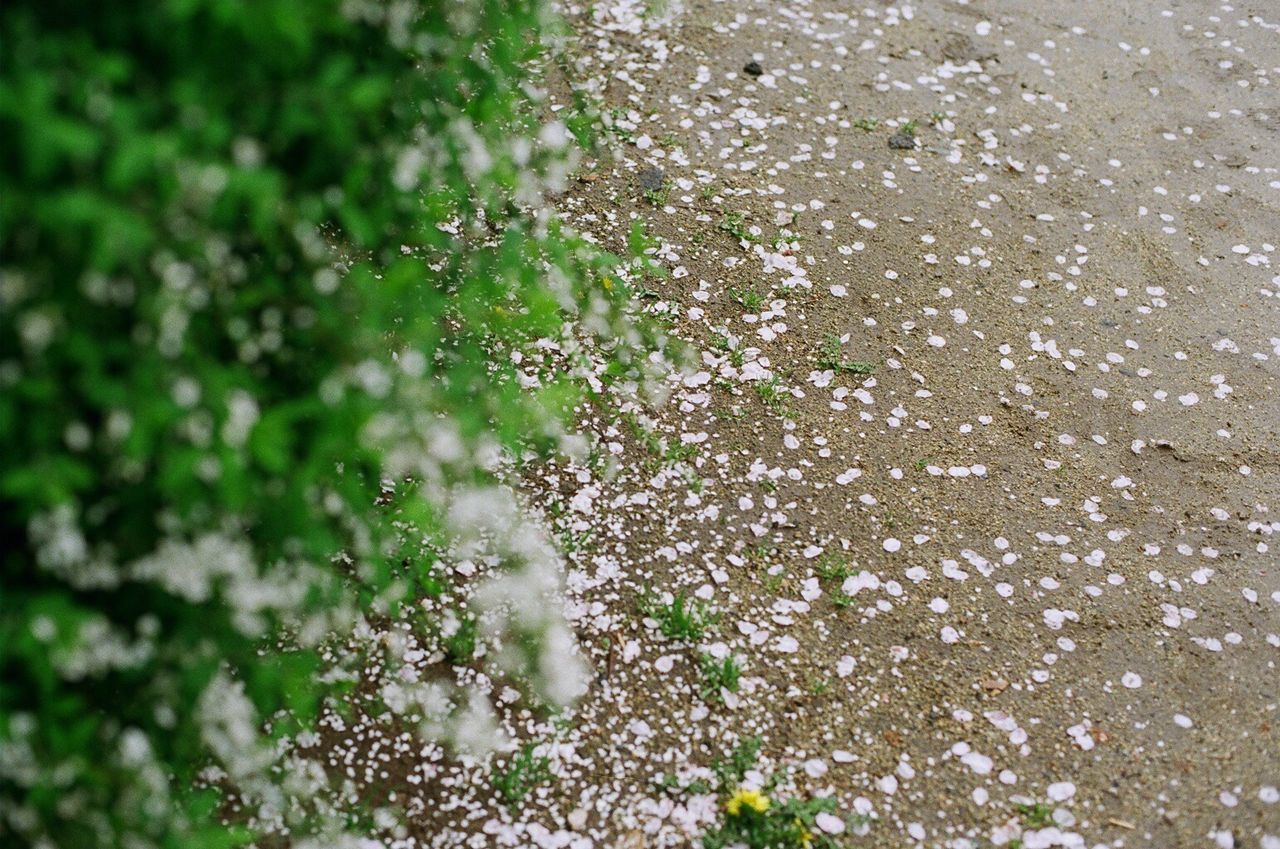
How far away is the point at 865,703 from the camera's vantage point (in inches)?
122

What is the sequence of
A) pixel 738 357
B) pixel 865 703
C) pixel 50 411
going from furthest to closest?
pixel 738 357 < pixel 865 703 < pixel 50 411

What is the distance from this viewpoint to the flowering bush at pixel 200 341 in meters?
1.48

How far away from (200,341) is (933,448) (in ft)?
9.35

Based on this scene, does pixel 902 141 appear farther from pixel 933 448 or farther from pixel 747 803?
pixel 747 803

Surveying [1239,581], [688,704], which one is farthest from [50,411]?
[1239,581]

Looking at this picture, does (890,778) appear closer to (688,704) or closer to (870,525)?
(688,704)

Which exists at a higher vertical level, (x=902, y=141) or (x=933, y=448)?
(x=902, y=141)

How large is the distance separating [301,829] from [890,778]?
1572mm

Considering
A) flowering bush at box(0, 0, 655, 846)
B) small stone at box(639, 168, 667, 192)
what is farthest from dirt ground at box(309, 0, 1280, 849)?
flowering bush at box(0, 0, 655, 846)

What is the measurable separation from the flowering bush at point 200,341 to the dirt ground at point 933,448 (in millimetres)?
924

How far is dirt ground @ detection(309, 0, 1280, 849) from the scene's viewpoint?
115 inches

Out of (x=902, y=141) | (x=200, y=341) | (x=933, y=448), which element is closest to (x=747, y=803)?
(x=933, y=448)

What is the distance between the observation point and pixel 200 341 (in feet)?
5.59

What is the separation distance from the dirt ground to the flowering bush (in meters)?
0.92
